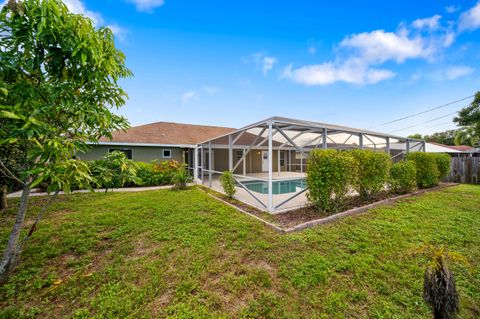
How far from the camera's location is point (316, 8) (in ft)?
28.6

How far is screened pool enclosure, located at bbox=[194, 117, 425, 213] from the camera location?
7.81m

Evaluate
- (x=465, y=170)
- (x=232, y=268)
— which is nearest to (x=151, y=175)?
(x=232, y=268)

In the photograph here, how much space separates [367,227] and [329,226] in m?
0.89

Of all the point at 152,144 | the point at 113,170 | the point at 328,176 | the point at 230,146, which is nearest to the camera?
the point at 113,170

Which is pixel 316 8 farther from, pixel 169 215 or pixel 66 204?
pixel 66 204

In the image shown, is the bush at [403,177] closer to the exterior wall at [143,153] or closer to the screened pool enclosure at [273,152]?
the screened pool enclosure at [273,152]

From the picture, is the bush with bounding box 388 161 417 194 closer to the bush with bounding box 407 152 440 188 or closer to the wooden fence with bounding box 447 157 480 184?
the bush with bounding box 407 152 440 188

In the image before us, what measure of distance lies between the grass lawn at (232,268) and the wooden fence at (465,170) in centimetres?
902

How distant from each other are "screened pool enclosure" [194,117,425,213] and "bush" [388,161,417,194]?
1601 millimetres

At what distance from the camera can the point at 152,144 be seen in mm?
13359

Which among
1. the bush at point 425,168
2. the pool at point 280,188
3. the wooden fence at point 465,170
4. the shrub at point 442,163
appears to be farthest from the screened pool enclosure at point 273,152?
the wooden fence at point 465,170

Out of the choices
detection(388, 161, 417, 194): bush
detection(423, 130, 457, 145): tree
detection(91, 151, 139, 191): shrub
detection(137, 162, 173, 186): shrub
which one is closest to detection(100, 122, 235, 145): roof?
detection(137, 162, 173, 186): shrub

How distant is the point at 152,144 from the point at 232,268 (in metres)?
12.5

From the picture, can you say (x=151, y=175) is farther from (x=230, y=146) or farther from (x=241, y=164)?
(x=241, y=164)
